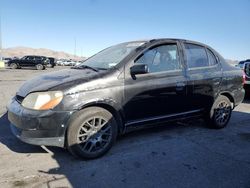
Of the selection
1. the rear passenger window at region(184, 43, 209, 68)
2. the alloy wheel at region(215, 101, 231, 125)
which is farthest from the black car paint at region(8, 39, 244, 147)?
the alloy wheel at region(215, 101, 231, 125)

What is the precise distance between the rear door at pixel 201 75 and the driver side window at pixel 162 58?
0.85 feet

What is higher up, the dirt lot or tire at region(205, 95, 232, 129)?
tire at region(205, 95, 232, 129)

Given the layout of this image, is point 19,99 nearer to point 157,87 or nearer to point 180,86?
point 157,87

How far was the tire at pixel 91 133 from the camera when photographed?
387 cm

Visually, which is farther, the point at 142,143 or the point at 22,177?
the point at 142,143

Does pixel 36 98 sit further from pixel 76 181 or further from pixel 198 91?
pixel 198 91

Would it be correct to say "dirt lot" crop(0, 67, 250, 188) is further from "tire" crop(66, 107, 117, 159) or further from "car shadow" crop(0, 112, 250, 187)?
"tire" crop(66, 107, 117, 159)

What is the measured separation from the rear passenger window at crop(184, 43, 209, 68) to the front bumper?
2549 millimetres

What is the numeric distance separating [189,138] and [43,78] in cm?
273

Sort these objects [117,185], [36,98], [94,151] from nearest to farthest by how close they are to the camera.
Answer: [117,185]
[36,98]
[94,151]

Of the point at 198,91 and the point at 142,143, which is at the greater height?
the point at 198,91

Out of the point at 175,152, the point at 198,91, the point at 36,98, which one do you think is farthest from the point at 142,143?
the point at 36,98

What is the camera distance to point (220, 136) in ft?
17.5

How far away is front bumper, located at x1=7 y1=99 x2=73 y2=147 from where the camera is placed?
146 inches
